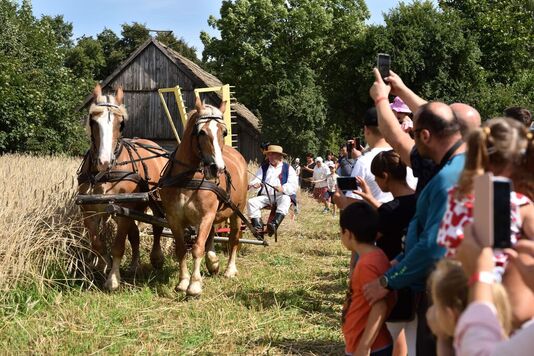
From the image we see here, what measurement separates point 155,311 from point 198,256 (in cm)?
82

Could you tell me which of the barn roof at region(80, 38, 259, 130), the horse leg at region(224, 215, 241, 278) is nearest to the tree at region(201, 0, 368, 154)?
the barn roof at region(80, 38, 259, 130)

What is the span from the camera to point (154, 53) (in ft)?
107

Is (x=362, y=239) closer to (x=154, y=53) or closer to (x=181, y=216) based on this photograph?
(x=181, y=216)

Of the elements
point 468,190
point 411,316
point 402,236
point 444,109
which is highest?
point 444,109

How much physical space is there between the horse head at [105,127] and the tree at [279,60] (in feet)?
94.4

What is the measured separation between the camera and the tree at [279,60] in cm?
3616

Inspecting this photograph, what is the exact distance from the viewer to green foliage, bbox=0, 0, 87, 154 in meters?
22.6

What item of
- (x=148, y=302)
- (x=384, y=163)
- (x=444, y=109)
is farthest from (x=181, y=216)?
(x=444, y=109)

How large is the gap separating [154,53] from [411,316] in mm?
30877

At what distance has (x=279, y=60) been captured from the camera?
37.7 metres

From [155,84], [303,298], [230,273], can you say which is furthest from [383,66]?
[155,84]

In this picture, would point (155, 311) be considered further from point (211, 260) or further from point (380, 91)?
point (380, 91)

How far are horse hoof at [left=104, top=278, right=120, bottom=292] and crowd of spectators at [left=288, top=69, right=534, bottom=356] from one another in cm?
297

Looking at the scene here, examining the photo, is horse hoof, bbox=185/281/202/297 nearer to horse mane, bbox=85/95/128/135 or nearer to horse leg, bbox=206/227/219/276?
horse leg, bbox=206/227/219/276
